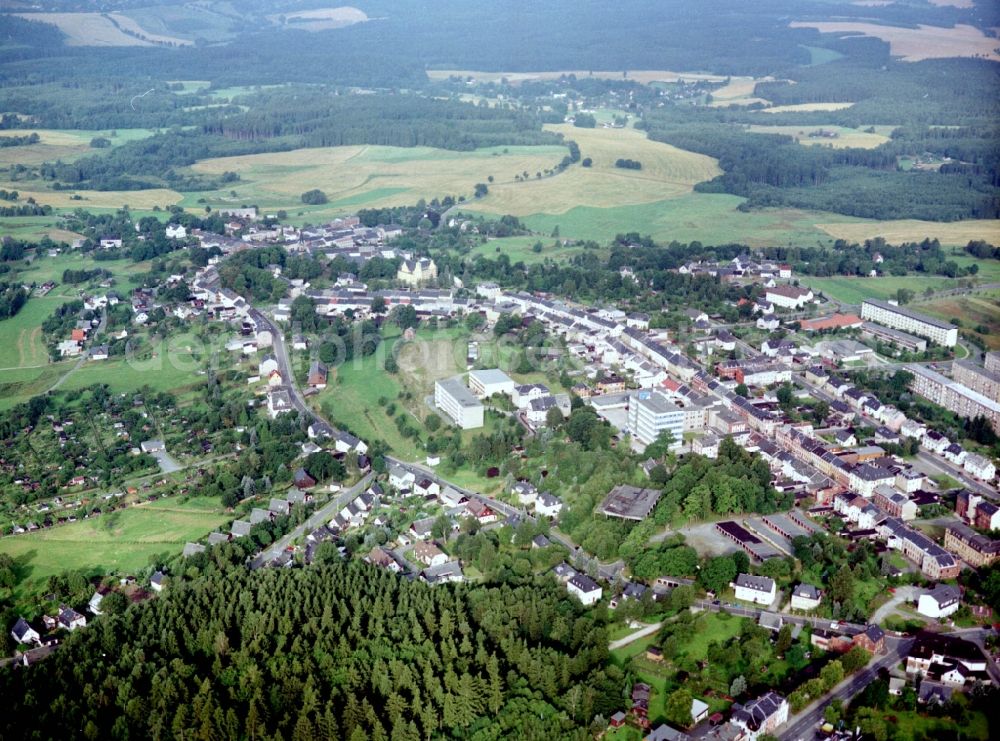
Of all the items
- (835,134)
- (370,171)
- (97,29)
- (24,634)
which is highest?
(97,29)

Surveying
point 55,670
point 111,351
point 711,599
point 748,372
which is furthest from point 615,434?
point 111,351

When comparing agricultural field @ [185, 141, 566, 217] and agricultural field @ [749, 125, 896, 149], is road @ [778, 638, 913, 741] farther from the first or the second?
agricultural field @ [749, 125, 896, 149]

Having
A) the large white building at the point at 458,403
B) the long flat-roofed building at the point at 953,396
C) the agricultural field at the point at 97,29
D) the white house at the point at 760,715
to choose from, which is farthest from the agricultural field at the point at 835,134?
the agricultural field at the point at 97,29

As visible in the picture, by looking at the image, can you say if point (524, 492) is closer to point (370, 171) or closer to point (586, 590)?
point (586, 590)

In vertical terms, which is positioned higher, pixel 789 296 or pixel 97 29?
pixel 97 29

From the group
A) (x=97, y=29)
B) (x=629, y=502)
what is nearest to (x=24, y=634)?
(x=629, y=502)

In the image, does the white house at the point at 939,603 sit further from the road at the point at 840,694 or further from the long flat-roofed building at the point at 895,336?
the long flat-roofed building at the point at 895,336

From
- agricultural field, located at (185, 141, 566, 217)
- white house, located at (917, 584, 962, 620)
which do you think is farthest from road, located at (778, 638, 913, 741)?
agricultural field, located at (185, 141, 566, 217)
